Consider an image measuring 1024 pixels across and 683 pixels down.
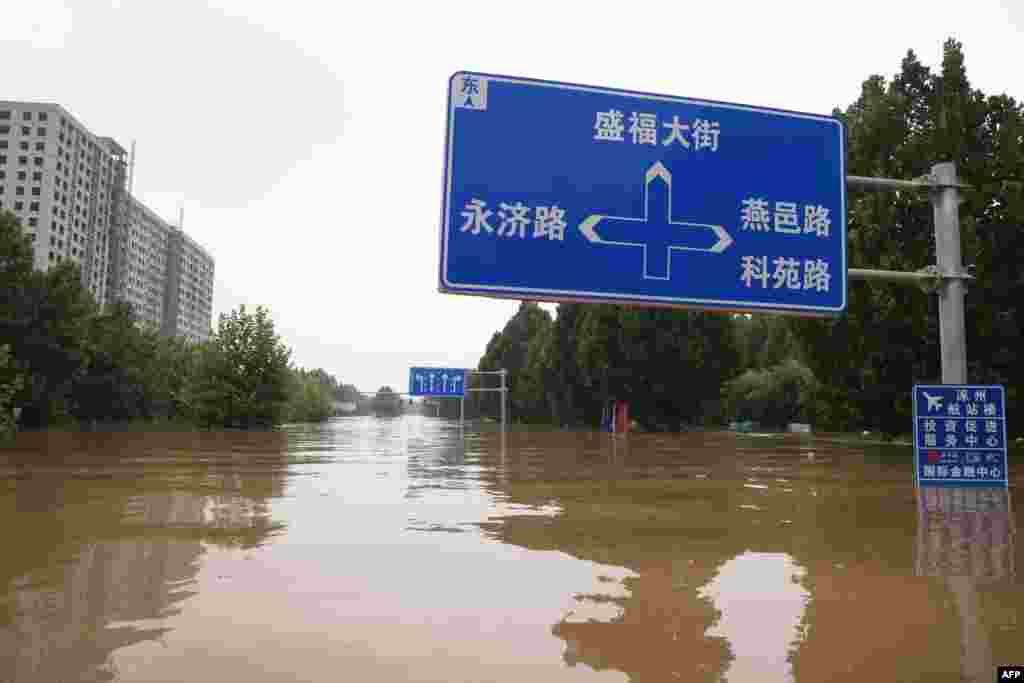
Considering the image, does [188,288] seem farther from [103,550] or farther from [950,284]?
[950,284]

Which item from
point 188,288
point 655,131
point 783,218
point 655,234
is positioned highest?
point 188,288

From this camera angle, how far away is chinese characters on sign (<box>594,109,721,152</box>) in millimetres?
8125

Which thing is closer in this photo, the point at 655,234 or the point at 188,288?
the point at 655,234

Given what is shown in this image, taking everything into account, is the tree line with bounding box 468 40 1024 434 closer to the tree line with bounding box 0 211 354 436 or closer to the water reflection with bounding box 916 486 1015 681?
the water reflection with bounding box 916 486 1015 681

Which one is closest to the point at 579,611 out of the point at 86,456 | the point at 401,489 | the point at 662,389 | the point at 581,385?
the point at 401,489

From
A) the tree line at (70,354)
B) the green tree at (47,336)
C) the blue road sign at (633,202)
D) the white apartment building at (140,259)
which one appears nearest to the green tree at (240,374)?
the tree line at (70,354)

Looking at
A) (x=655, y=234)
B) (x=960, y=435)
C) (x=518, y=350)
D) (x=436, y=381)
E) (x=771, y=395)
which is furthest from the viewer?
(x=518, y=350)

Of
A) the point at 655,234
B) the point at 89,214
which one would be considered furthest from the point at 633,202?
the point at 89,214

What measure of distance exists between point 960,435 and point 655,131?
506 centimetres

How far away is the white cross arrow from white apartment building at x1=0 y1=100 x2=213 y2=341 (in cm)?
7591

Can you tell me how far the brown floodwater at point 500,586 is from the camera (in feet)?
10.6

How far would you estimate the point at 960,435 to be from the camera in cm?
861

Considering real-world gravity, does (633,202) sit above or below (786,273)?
above

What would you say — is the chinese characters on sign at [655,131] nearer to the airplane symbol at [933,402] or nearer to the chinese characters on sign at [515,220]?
the chinese characters on sign at [515,220]
